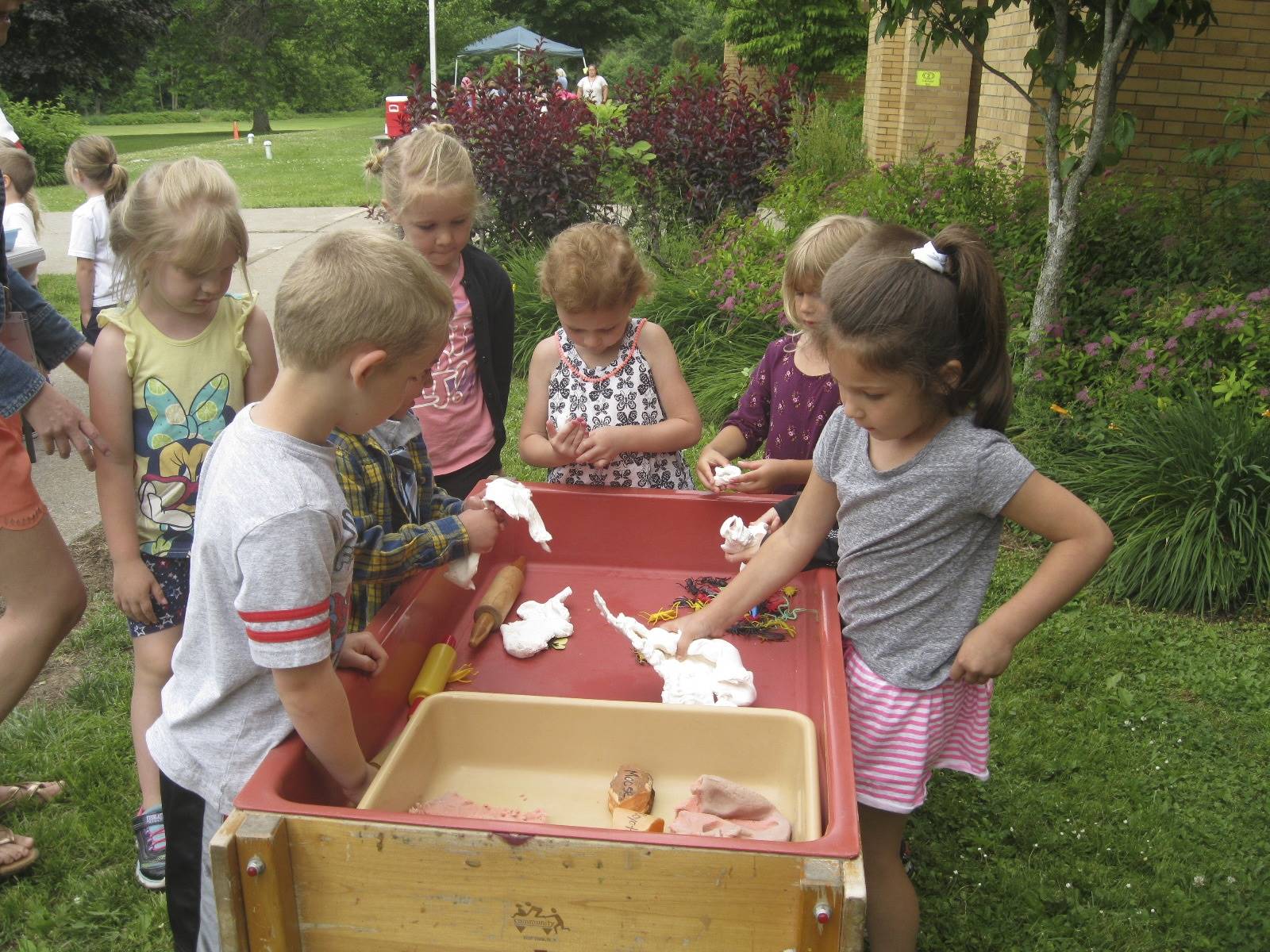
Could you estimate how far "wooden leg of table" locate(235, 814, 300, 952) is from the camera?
1331 mm

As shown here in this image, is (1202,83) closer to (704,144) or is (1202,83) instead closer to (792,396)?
(704,144)

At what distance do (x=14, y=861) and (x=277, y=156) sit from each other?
83.7ft

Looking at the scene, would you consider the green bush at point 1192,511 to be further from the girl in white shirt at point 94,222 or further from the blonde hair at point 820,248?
the girl in white shirt at point 94,222

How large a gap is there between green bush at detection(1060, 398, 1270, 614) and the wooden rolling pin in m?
2.70

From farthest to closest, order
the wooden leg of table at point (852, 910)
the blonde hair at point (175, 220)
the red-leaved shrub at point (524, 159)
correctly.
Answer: the red-leaved shrub at point (524, 159)
the blonde hair at point (175, 220)
the wooden leg of table at point (852, 910)

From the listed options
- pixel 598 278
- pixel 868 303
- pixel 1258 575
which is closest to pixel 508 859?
pixel 868 303

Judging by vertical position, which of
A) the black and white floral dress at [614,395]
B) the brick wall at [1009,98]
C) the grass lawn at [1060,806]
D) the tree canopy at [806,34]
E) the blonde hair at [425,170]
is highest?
the tree canopy at [806,34]

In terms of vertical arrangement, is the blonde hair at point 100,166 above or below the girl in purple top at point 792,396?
above

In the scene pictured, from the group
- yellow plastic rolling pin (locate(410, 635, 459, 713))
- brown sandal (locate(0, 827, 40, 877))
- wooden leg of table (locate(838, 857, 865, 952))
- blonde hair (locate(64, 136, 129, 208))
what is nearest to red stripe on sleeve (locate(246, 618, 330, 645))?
yellow plastic rolling pin (locate(410, 635, 459, 713))

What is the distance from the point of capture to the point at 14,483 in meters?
2.33

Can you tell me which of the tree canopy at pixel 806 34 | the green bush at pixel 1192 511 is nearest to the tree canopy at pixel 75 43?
the tree canopy at pixel 806 34

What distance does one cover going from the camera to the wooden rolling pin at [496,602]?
2.34 meters

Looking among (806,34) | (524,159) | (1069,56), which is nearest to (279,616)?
(1069,56)

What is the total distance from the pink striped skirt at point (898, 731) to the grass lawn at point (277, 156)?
7805 mm
